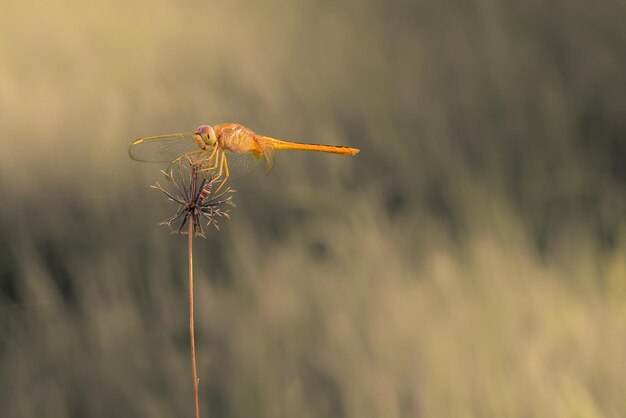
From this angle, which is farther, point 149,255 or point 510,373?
point 149,255

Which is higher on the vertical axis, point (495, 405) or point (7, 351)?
point (7, 351)

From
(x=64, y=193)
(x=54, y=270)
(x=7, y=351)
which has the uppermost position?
(x=64, y=193)

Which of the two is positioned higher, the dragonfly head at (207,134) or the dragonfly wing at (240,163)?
the dragonfly head at (207,134)

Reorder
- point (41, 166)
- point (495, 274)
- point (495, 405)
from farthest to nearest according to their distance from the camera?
point (41, 166), point (495, 274), point (495, 405)

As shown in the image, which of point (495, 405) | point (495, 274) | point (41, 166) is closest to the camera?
point (495, 405)

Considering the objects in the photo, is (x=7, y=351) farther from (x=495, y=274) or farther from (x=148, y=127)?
(x=495, y=274)

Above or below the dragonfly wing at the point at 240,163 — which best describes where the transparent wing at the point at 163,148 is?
above

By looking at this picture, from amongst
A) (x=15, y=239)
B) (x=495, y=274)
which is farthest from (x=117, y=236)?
(x=495, y=274)
